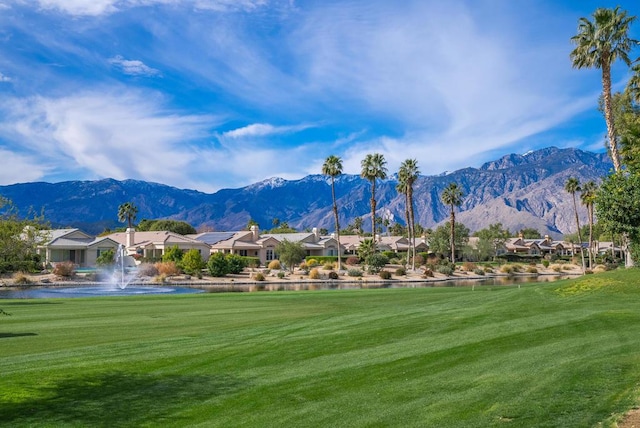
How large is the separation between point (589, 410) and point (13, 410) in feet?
30.0

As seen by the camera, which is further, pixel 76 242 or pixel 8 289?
pixel 76 242

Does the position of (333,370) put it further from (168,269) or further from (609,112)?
(168,269)

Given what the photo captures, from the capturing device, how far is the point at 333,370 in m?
12.6

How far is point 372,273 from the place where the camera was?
70.8 m

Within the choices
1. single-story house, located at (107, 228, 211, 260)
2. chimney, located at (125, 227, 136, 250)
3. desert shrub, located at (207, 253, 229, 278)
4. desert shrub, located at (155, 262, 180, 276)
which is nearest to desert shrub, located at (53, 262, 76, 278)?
desert shrub, located at (155, 262, 180, 276)

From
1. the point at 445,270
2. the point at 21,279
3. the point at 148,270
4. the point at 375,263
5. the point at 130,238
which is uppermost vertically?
the point at 130,238

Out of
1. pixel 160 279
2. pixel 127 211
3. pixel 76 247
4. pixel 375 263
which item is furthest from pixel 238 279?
pixel 127 211

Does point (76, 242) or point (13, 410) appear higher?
point (76, 242)

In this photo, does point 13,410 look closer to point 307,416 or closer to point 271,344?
point 307,416

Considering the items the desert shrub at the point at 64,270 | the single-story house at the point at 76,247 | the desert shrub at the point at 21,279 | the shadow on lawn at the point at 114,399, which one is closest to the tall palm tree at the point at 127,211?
the single-story house at the point at 76,247

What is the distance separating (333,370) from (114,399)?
14.4 feet

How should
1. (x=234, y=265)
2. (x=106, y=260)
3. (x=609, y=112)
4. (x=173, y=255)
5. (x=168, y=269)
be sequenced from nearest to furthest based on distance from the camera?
(x=609, y=112) < (x=168, y=269) < (x=234, y=265) < (x=106, y=260) < (x=173, y=255)

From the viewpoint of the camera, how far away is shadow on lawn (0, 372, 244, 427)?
31.1 feet

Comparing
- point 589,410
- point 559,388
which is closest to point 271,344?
point 559,388
